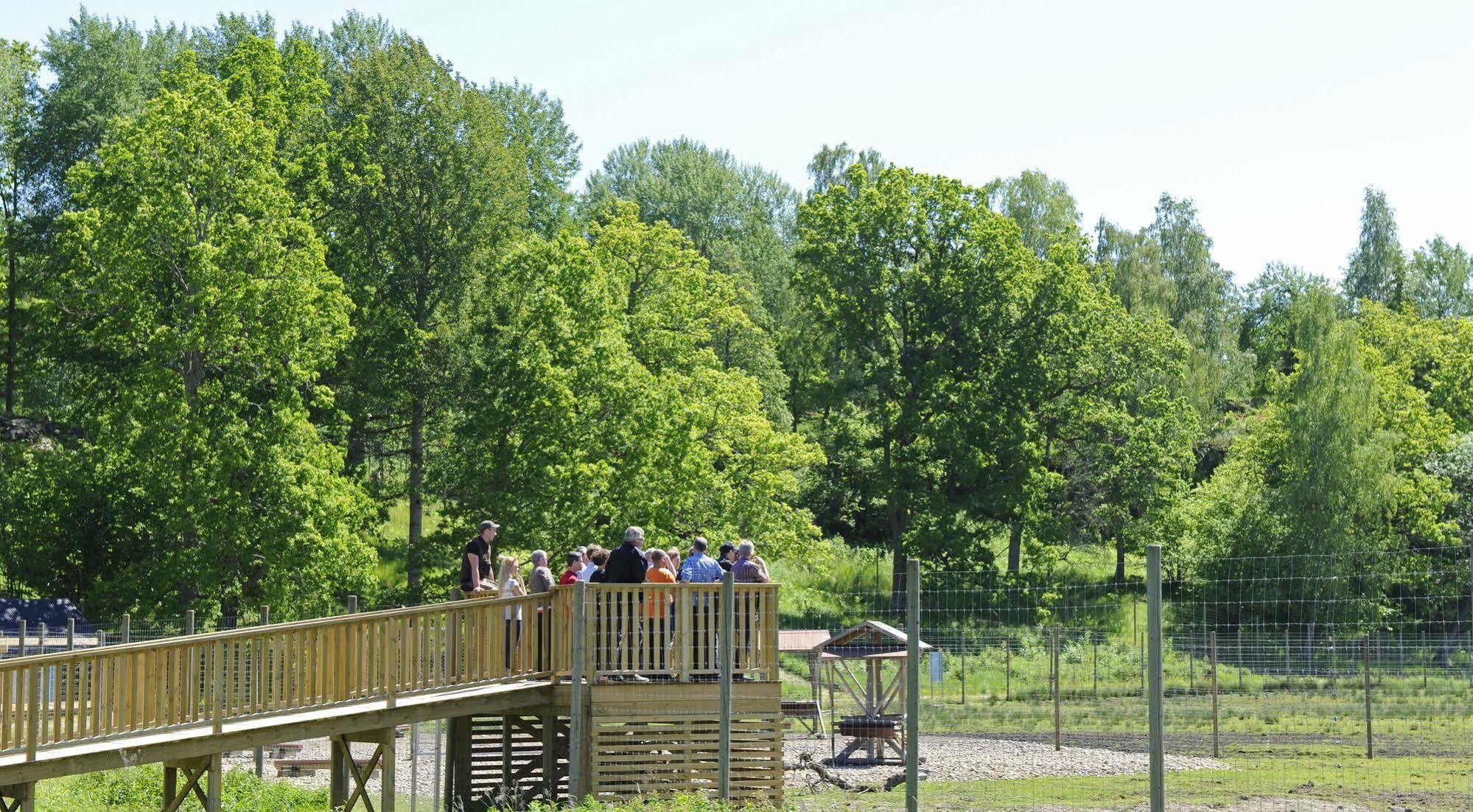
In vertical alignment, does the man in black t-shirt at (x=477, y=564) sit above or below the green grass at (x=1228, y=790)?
above

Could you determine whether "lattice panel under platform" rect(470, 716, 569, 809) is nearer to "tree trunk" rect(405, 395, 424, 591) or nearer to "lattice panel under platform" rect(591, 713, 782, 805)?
"lattice panel under platform" rect(591, 713, 782, 805)

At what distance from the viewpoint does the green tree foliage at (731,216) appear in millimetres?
56812

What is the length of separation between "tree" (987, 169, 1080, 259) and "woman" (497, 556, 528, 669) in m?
47.6

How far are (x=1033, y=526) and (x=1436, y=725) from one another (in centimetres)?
2062

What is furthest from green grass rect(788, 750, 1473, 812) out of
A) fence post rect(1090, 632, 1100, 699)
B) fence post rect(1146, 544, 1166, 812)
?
fence post rect(1090, 632, 1100, 699)

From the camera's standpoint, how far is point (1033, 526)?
51.1 m

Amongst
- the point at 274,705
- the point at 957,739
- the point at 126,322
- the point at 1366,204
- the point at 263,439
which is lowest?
the point at 957,739

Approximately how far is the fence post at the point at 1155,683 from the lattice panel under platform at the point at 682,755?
6.40 m

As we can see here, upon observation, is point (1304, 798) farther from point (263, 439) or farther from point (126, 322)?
point (126, 322)

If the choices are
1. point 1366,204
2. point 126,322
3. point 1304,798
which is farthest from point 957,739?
point 1366,204

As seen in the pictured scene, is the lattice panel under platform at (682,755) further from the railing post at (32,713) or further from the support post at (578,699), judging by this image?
the railing post at (32,713)

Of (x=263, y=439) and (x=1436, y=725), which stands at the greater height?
(x=263, y=439)

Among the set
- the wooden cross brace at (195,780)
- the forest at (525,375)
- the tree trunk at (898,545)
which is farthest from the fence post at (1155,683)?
the tree trunk at (898,545)

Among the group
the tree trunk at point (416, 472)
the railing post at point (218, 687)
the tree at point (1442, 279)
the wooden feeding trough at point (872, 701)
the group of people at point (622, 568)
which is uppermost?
the tree at point (1442, 279)
